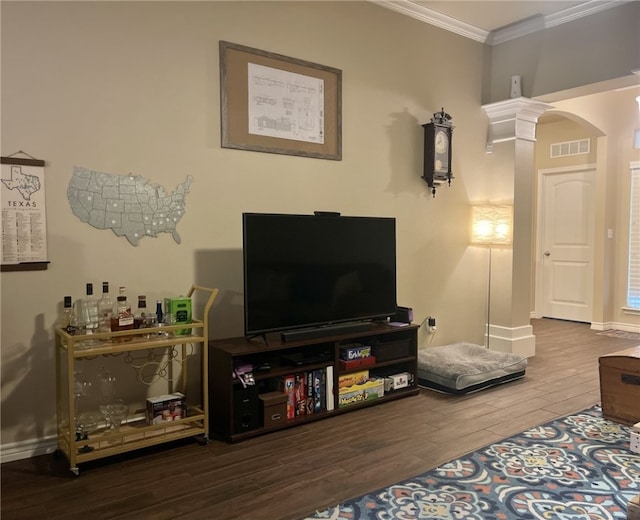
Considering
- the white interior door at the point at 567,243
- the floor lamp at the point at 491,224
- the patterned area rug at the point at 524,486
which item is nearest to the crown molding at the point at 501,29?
the floor lamp at the point at 491,224

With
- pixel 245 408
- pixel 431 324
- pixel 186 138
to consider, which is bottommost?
pixel 245 408

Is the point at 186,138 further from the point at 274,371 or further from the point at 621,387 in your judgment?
the point at 621,387

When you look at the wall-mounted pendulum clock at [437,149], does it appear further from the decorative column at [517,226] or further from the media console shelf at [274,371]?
the media console shelf at [274,371]

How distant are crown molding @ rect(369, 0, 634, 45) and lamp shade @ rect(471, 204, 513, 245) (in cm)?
160

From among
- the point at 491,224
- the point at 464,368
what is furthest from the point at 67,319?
the point at 491,224

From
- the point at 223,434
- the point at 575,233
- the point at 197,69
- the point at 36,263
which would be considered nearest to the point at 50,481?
the point at 223,434

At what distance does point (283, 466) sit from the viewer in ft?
8.54

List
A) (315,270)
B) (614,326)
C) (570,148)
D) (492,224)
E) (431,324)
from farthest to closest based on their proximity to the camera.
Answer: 1. (570,148)
2. (614,326)
3. (492,224)
4. (431,324)
5. (315,270)

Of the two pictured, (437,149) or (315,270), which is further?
(437,149)

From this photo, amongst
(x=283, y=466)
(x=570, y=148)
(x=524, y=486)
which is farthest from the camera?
(x=570, y=148)

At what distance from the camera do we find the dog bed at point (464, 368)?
3.77 metres

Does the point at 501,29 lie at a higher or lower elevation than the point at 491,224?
higher

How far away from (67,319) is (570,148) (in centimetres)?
665

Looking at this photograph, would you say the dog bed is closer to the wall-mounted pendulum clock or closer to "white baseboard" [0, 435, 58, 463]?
the wall-mounted pendulum clock
